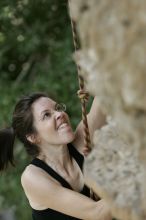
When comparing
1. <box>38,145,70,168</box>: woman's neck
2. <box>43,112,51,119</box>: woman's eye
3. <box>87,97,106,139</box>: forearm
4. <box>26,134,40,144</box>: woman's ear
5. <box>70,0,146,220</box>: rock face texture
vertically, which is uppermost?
<box>70,0,146,220</box>: rock face texture

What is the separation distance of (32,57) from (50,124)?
2.61 m

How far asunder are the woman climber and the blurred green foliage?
5.51 ft

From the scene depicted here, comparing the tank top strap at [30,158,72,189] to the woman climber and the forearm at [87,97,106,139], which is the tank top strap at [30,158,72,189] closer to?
the woman climber

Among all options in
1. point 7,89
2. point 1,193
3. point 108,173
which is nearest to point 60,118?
point 108,173

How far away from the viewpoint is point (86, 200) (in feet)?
5.88

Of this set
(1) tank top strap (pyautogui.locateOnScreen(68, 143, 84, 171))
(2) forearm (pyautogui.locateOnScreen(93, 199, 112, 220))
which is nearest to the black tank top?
(1) tank top strap (pyautogui.locateOnScreen(68, 143, 84, 171))

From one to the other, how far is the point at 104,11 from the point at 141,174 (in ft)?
1.16

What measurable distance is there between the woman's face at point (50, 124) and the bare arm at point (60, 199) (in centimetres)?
13

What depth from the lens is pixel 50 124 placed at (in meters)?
1.99

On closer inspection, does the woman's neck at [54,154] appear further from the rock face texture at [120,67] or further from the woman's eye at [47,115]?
the rock face texture at [120,67]

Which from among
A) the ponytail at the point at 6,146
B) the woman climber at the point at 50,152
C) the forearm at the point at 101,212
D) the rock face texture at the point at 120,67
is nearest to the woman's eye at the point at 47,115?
the woman climber at the point at 50,152

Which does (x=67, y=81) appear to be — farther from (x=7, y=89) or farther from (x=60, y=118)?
(x=60, y=118)

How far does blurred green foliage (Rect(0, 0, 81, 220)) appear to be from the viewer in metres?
4.02

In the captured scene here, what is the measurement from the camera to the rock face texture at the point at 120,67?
2.61ft
